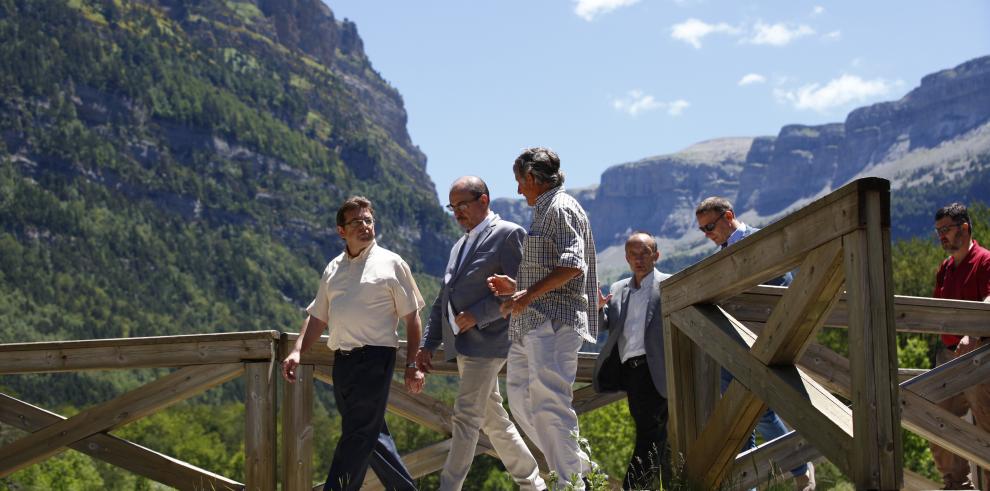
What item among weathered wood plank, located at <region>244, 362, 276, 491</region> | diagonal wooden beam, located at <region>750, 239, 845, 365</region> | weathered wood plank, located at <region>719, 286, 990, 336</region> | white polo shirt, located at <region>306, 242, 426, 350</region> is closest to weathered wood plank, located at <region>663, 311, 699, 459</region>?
diagonal wooden beam, located at <region>750, 239, 845, 365</region>

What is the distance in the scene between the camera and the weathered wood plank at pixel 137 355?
6328 millimetres

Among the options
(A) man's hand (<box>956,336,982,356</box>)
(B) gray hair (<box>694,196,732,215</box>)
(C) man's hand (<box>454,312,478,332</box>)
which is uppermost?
(B) gray hair (<box>694,196,732,215</box>)

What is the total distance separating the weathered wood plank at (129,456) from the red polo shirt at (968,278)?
429cm

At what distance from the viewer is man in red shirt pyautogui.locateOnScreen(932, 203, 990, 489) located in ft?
20.4

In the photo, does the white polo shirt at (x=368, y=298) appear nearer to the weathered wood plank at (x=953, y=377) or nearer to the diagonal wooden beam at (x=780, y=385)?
the diagonal wooden beam at (x=780, y=385)

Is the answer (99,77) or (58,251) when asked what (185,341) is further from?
(99,77)

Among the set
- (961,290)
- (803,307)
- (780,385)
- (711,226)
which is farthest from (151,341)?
(961,290)

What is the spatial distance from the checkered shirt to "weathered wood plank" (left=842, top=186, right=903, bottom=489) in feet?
6.18

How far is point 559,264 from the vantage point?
16.5ft

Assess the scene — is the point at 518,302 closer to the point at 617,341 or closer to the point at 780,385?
the point at 617,341

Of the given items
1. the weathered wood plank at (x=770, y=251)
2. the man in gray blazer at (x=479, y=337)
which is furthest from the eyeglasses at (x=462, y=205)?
the weathered wood plank at (x=770, y=251)

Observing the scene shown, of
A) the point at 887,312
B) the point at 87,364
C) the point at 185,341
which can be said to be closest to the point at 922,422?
the point at 887,312

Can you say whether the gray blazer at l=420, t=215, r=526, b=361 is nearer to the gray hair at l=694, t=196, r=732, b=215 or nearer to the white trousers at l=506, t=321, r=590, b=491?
the white trousers at l=506, t=321, r=590, b=491

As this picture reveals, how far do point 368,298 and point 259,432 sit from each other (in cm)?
123
